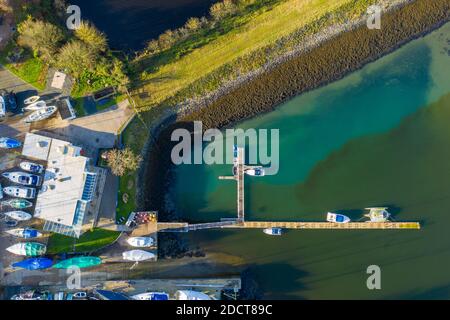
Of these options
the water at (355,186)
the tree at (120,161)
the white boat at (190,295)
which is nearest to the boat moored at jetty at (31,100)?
the tree at (120,161)

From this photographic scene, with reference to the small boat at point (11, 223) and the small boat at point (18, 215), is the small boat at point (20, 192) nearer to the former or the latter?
the small boat at point (18, 215)

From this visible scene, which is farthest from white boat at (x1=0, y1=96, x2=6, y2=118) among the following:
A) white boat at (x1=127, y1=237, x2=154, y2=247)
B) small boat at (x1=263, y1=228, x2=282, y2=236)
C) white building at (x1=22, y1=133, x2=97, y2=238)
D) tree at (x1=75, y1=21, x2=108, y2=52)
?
small boat at (x1=263, y1=228, x2=282, y2=236)

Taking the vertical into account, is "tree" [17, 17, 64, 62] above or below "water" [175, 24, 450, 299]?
above

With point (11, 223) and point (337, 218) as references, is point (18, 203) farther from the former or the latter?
point (337, 218)

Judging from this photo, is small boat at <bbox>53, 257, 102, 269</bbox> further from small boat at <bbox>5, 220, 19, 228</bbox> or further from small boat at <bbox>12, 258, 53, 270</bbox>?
small boat at <bbox>5, 220, 19, 228</bbox>

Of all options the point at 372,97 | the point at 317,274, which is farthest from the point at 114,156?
the point at 372,97

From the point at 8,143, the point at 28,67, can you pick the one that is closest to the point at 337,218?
the point at 8,143

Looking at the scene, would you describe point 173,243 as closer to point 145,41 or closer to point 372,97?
point 145,41
